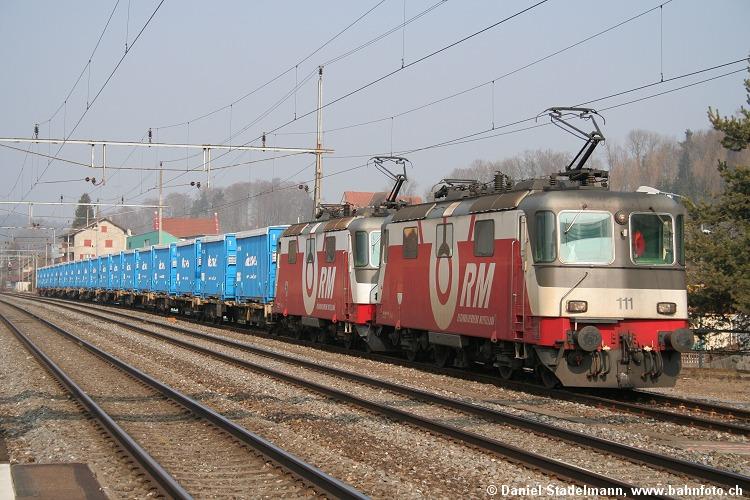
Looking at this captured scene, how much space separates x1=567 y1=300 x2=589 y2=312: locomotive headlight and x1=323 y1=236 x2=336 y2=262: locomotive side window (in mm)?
9783

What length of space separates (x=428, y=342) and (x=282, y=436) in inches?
310

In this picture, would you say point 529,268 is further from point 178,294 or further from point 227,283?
point 178,294

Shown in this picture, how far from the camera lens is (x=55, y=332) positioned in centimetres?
2950

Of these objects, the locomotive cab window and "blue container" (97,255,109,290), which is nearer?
the locomotive cab window

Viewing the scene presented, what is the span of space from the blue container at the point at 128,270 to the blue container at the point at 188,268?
33.3 feet

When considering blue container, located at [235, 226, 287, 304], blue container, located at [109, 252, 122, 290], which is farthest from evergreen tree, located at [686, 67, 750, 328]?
blue container, located at [109, 252, 122, 290]

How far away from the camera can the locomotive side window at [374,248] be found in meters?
21.0

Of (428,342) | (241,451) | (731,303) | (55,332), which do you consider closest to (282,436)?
(241,451)

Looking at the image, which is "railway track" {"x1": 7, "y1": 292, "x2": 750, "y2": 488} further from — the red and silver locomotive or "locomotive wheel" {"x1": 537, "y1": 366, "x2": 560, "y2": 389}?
"locomotive wheel" {"x1": 537, "y1": 366, "x2": 560, "y2": 389}

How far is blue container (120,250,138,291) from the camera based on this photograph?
50.8 m

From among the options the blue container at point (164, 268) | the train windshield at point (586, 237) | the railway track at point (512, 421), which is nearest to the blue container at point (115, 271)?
the blue container at point (164, 268)

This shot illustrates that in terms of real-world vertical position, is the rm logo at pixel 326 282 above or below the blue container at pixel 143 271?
below

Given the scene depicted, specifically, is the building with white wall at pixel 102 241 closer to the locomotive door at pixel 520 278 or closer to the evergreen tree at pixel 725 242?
the evergreen tree at pixel 725 242

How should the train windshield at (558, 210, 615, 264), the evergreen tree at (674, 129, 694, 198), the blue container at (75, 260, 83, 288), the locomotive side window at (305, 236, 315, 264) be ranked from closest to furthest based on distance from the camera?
the train windshield at (558, 210, 615, 264) → the locomotive side window at (305, 236, 315, 264) → the blue container at (75, 260, 83, 288) → the evergreen tree at (674, 129, 694, 198)
